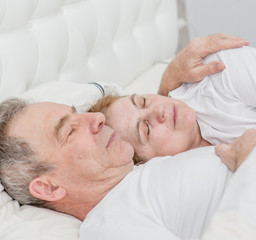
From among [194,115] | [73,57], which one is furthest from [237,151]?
[73,57]

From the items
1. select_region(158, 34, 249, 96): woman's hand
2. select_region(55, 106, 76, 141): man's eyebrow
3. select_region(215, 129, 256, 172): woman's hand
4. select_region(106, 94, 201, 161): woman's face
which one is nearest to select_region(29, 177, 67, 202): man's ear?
select_region(55, 106, 76, 141): man's eyebrow

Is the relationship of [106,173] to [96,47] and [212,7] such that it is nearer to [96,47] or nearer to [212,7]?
[96,47]

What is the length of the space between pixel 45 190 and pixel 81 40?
0.83m

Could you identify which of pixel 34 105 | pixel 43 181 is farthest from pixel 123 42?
pixel 43 181

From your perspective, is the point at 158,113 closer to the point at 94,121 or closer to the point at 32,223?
the point at 94,121

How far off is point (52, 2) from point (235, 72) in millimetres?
760

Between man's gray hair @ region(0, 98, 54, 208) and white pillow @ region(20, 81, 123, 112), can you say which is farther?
white pillow @ region(20, 81, 123, 112)

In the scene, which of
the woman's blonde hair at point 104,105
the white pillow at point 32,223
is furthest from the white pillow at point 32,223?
the woman's blonde hair at point 104,105

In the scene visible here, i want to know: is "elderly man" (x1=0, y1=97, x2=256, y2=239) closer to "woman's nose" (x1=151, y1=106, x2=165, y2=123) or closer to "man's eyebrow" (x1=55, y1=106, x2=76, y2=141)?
"man's eyebrow" (x1=55, y1=106, x2=76, y2=141)

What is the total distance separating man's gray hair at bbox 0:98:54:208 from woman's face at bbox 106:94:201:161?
35 centimetres

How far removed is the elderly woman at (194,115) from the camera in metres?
1.41

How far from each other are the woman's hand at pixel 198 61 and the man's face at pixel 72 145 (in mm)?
451

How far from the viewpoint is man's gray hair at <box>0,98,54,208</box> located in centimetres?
117

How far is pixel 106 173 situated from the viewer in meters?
1.22
